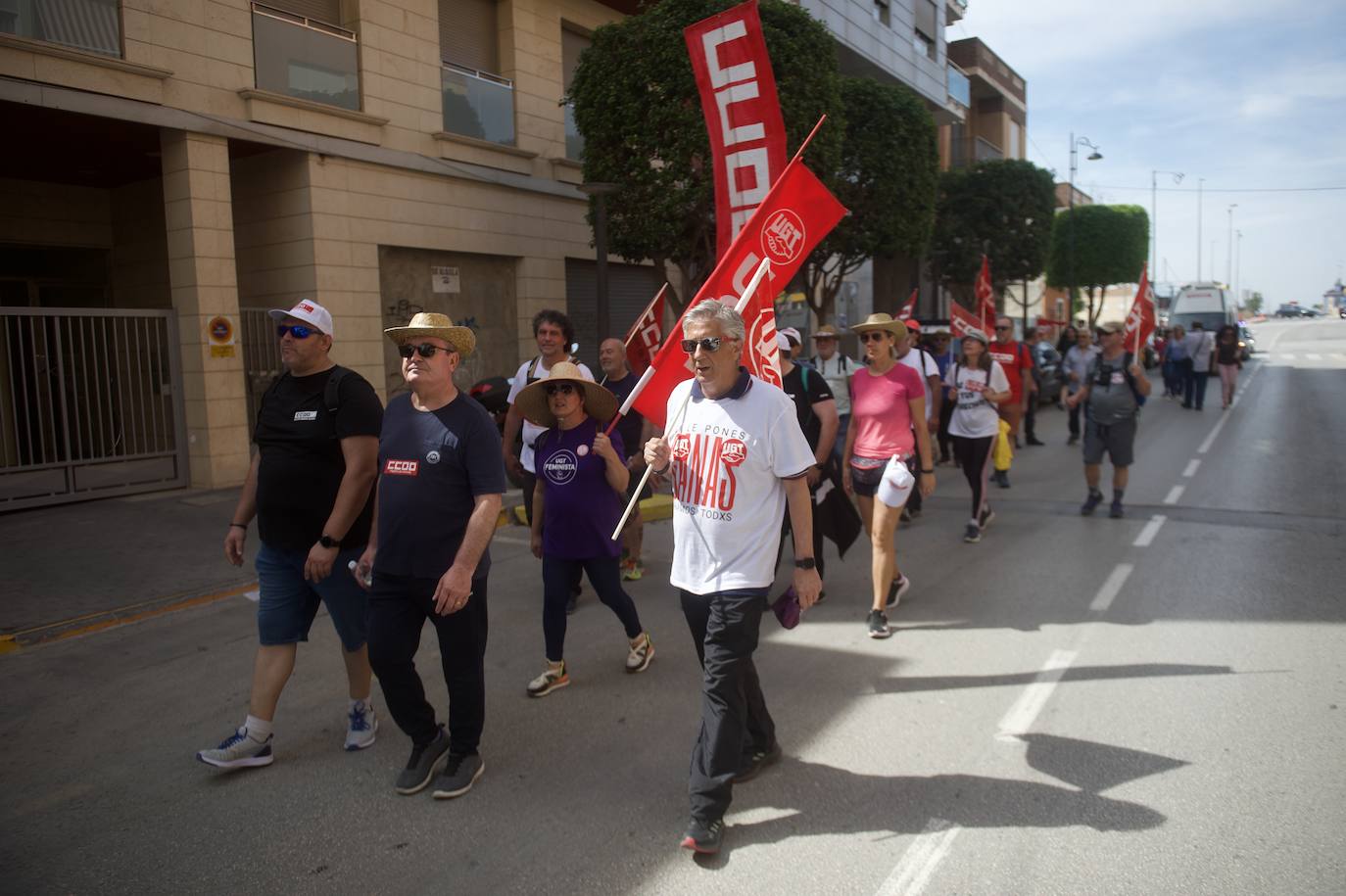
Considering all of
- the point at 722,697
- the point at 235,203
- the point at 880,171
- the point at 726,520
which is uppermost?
the point at 880,171

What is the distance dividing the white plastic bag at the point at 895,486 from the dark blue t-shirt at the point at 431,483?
273 cm

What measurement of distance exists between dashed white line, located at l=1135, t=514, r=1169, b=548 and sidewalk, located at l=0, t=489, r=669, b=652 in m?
4.31

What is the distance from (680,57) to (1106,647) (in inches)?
382

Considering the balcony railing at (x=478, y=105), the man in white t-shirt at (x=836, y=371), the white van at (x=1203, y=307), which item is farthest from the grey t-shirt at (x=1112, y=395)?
the white van at (x=1203, y=307)

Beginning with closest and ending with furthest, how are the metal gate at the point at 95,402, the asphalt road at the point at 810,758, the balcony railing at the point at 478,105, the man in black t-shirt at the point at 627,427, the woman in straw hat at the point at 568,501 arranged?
the asphalt road at the point at 810,758 → the woman in straw hat at the point at 568,501 → the man in black t-shirt at the point at 627,427 → the metal gate at the point at 95,402 → the balcony railing at the point at 478,105

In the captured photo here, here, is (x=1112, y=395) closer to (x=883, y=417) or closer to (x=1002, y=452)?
(x=1002, y=452)

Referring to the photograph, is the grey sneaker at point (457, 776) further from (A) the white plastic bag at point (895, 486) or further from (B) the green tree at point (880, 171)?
(B) the green tree at point (880, 171)

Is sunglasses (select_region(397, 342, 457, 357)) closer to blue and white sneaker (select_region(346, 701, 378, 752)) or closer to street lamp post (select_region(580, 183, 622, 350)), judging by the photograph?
blue and white sneaker (select_region(346, 701, 378, 752))

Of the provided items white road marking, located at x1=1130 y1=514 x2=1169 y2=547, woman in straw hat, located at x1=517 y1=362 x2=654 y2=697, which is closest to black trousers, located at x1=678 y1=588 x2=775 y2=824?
woman in straw hat, located at x1=517 y1=362 x2=654 y2=697

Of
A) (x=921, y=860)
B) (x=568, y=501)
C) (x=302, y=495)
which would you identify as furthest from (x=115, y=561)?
(x=921, y=860)

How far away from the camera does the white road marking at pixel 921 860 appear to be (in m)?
2.97

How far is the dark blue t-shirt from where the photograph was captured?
3.50m

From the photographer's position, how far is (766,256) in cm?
425

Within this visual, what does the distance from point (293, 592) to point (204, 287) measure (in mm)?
7998
